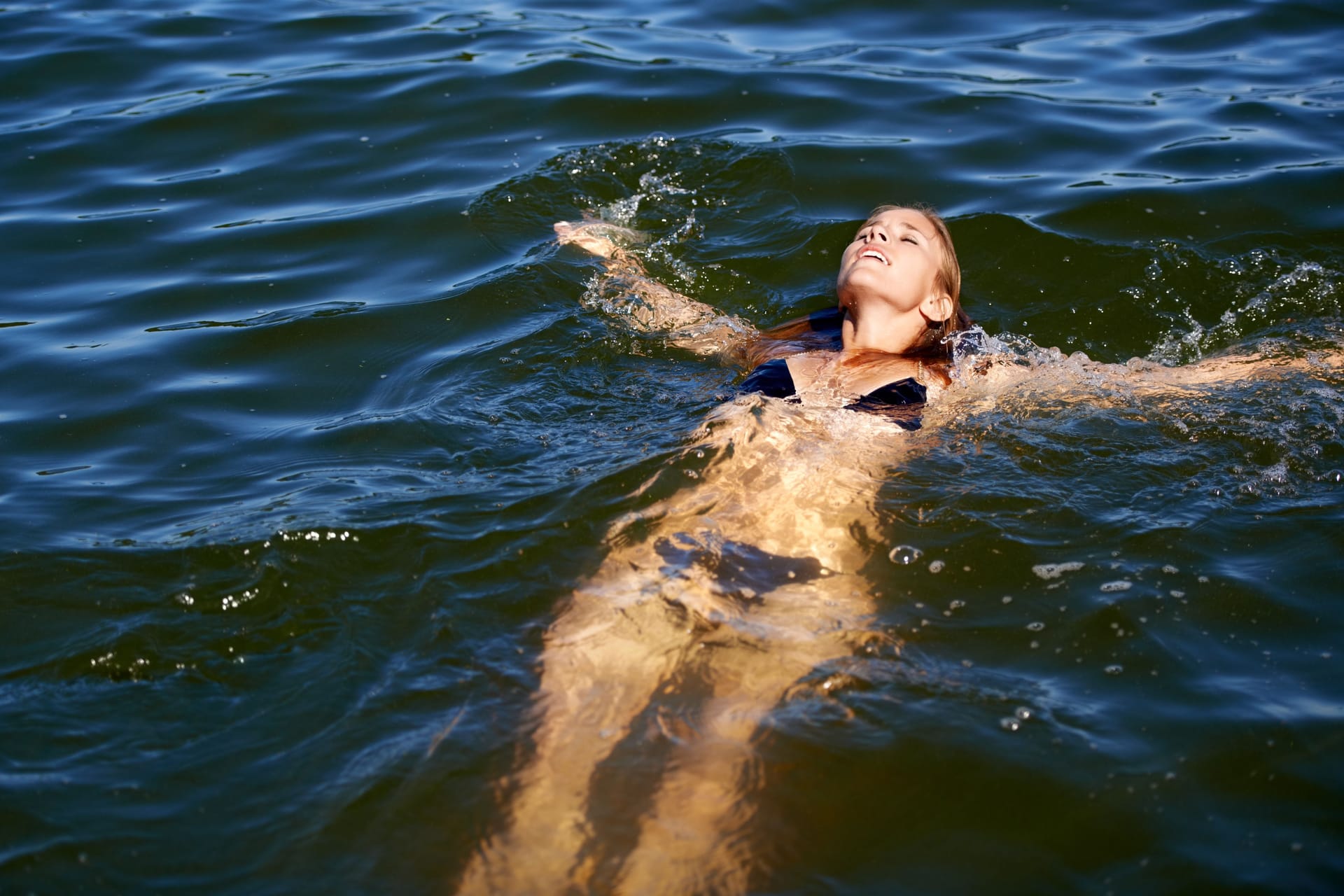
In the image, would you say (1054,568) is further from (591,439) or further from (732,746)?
(591,439)

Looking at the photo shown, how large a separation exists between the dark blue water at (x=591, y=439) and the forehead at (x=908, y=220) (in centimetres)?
91

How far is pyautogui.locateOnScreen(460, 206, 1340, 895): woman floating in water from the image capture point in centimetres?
312

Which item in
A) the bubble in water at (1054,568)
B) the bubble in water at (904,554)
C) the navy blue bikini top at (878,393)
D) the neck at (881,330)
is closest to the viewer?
the bubble in water at (1054,568)

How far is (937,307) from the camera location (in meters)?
5.52

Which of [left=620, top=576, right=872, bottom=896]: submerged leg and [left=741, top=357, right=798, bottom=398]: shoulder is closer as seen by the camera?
[left=620, top=576, right=872, bottom=896]: submerged leg

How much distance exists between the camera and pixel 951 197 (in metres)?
7.46

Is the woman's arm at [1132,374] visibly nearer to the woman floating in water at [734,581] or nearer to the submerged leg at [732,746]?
the woman floating in water at [734,581]

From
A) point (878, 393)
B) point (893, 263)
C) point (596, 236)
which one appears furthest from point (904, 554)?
point (596, 236)

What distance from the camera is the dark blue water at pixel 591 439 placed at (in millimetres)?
3252

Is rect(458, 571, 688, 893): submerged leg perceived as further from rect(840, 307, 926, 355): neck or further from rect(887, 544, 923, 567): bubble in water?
rect(840, 307, 926, 355): neck

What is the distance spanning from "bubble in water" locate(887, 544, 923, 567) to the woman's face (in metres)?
1.46

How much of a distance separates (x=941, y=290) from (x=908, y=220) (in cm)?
36

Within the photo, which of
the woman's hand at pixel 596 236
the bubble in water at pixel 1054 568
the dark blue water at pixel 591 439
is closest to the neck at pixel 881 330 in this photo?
the dark blue water at pixel 591 439

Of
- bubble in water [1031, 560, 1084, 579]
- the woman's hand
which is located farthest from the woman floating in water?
bubble in water [1031, 560, 1084, 579]
